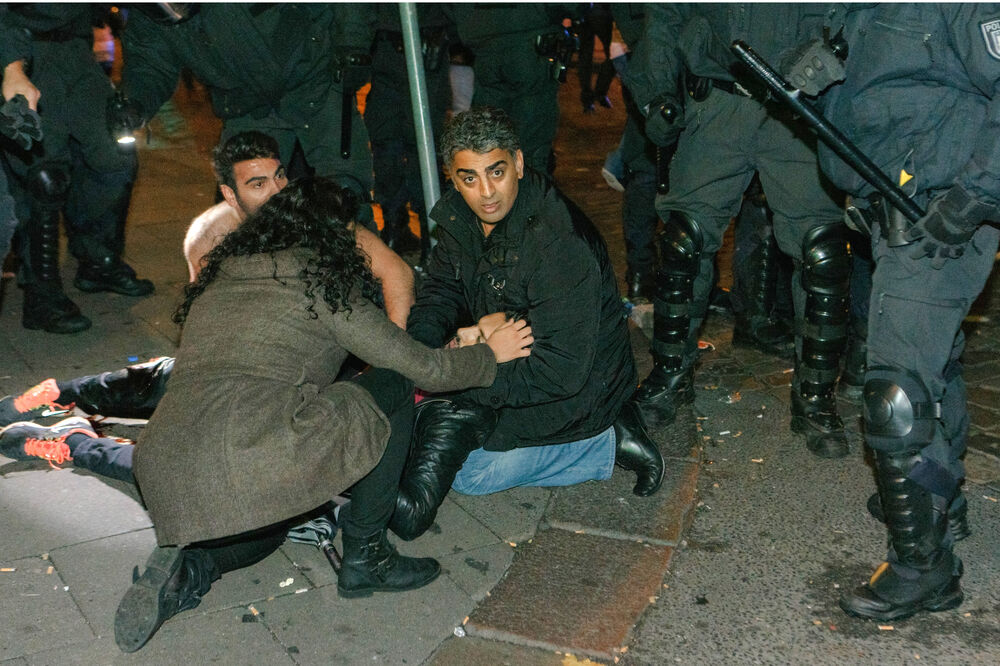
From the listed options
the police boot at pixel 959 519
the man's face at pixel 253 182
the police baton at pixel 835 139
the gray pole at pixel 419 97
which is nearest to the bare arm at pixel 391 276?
the gray pole at pixel 419 97

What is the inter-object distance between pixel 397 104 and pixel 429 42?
42 centimetres

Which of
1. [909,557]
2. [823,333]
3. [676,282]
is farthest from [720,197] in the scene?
[909,557]

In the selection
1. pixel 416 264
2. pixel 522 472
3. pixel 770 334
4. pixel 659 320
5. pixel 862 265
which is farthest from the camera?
pixel 416 264

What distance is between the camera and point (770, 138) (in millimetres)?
4230

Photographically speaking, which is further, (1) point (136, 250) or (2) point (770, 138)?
(1) point (136, 250)

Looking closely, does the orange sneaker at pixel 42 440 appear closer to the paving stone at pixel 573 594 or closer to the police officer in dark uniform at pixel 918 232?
the paving stone at pixel 573 594

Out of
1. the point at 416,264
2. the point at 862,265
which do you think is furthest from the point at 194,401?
the point at 416,264

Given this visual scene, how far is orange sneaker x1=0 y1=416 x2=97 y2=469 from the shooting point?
4059 millimetres

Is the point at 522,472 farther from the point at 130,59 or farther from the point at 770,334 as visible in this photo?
the point at 130,59

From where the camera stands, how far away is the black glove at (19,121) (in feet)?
15.5

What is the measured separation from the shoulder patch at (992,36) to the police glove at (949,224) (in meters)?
0.35

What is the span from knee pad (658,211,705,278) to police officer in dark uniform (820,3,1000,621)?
1.12 m

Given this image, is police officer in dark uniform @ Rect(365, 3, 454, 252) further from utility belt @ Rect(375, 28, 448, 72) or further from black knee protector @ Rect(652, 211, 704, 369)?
black knee protector @ Rect(652, 211, 704, 369)

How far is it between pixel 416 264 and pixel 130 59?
2.25 meters
